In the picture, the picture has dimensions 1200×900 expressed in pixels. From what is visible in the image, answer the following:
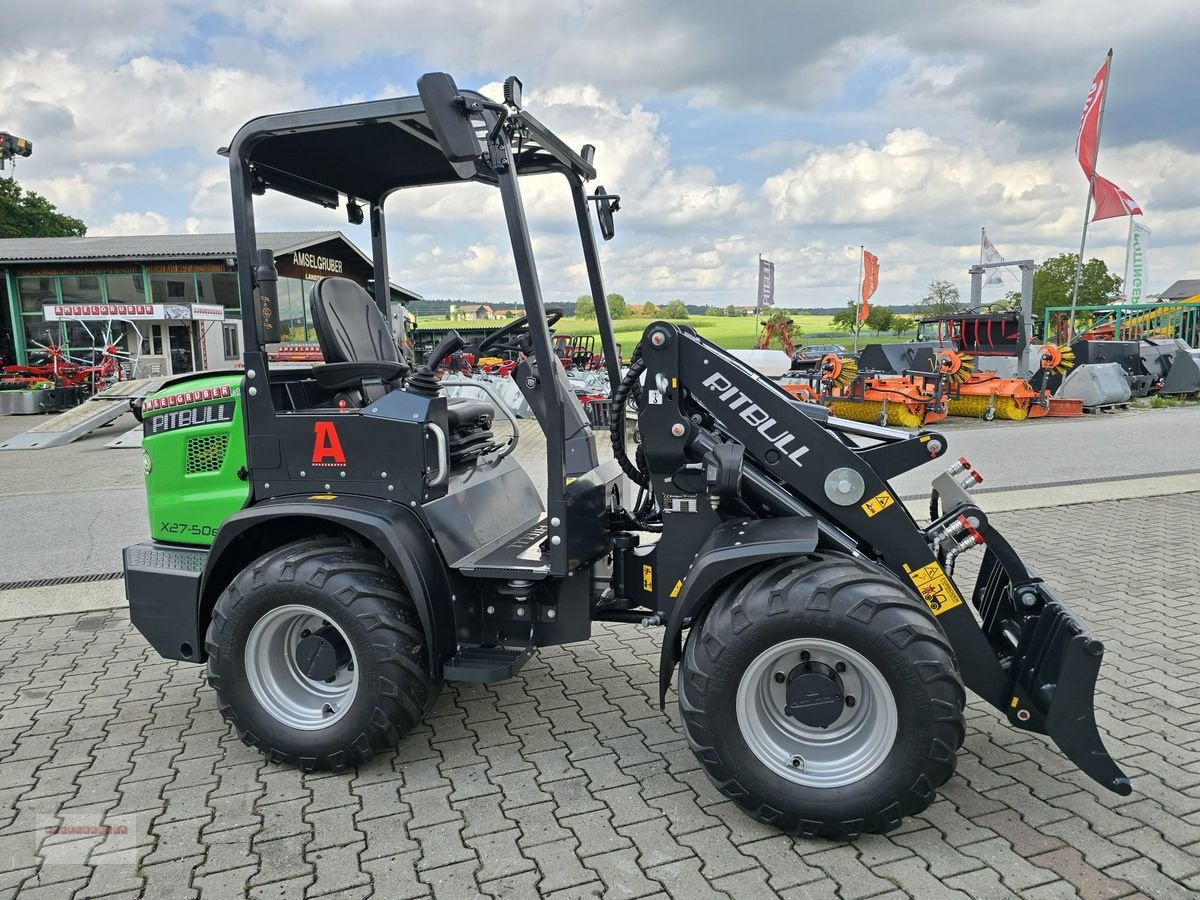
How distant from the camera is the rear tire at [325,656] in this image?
337cm

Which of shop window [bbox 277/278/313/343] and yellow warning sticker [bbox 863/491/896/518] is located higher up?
shop window [bbox 277/278/313/343]

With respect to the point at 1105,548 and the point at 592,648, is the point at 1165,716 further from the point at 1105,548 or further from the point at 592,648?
the point at 1105,548

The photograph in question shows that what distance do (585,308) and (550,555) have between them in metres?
1.54

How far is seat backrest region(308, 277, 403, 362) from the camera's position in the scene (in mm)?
3910

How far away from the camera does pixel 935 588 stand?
324 cm

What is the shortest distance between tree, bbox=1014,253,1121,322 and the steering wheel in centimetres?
4311

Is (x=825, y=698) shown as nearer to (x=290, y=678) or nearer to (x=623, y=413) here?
(x=623, y=413)

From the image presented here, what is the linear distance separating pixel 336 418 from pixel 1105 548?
622 centimetres

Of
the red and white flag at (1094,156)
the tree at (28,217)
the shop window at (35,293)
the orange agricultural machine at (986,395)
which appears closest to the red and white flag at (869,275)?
the red and white flag at (1094,156)

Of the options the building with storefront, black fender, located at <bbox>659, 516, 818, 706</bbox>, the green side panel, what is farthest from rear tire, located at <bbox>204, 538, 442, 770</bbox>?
the building with storefront

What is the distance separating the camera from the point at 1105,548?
274 inches

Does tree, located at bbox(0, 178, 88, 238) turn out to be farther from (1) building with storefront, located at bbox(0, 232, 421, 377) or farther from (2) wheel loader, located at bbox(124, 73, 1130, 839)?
(2) wheel loader, located at bbox(124, 73, 1130, 839)

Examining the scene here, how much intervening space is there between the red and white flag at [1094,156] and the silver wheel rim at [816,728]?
23270 mm

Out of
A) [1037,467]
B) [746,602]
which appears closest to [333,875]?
[746,602]
